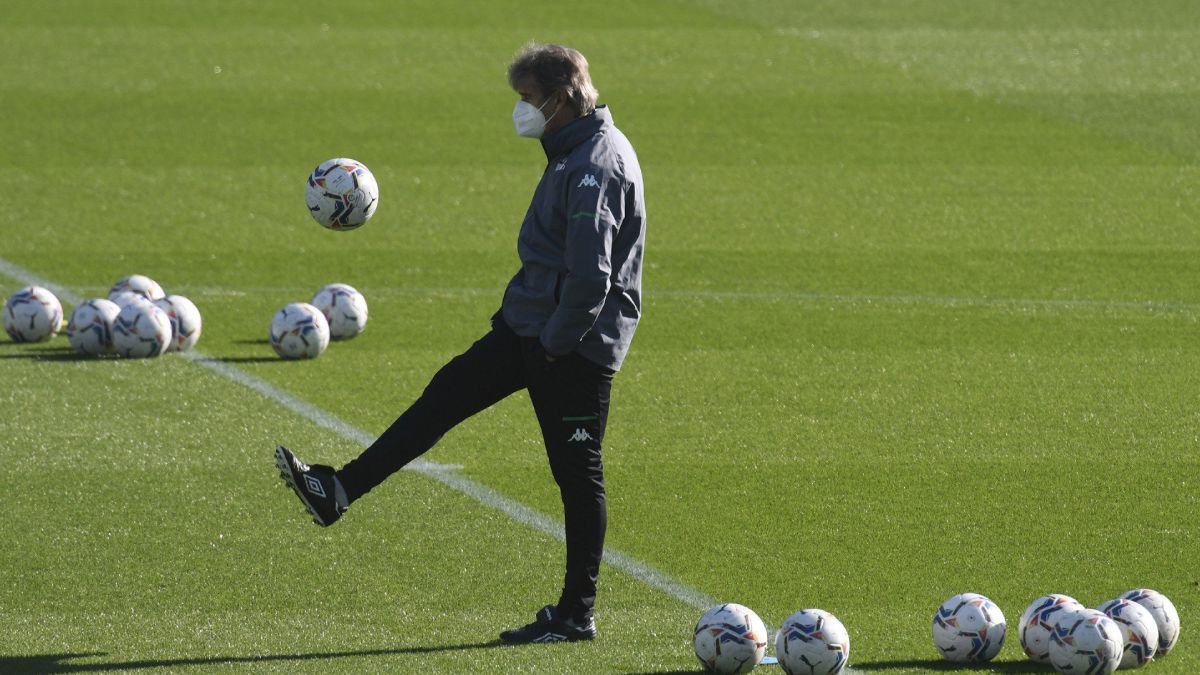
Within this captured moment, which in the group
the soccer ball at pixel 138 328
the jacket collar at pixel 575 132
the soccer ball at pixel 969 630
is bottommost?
the soccer ball at pixel 969 630

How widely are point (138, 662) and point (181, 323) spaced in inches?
225

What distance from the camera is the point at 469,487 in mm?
9945

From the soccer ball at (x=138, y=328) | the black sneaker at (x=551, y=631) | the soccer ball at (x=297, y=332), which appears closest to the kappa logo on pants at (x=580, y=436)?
the black sneaker at (x=551, y=631)

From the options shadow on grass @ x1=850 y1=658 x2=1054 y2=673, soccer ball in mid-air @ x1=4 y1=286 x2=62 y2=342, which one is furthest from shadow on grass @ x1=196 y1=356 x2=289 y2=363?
shadow on grass @ x1=850 y1=658 x2=1054 y2=673

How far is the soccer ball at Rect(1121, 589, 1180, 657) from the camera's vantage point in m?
7.26

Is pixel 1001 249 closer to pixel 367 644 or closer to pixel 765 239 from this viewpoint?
pixel 765 239

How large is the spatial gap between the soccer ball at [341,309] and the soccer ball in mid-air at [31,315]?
1721 millimetres

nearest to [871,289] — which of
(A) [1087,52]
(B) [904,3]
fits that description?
(A) [1087,52]

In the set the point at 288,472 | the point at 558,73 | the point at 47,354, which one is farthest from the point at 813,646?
the point at 47,354

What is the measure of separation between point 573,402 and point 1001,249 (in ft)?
31.6

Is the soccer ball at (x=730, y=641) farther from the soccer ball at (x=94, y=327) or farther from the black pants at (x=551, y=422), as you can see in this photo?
the soccer ball at (x=94, y=327)

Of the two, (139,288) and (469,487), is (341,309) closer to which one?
(139,288)

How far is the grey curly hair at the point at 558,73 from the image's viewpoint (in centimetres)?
736

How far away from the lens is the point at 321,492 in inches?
300
